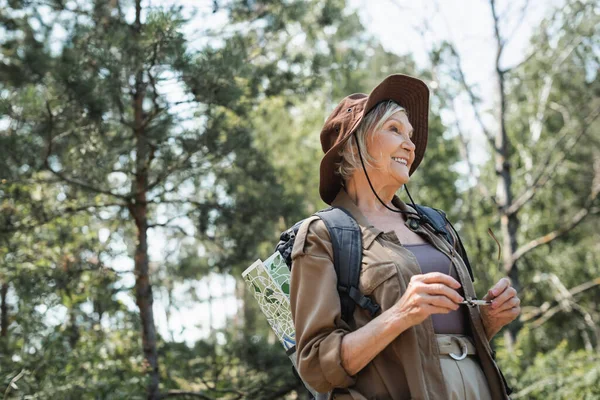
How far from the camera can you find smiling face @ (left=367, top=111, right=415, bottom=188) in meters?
2.45

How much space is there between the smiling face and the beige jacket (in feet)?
0.91

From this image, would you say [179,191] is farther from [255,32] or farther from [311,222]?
[311,222]

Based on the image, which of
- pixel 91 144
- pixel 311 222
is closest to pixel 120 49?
pixel 91 144

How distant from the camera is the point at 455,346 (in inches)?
87.7

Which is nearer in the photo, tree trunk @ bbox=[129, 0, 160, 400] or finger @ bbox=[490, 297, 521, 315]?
finger @ bbox=[490, 297, 521, 315]

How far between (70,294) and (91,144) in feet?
3.74

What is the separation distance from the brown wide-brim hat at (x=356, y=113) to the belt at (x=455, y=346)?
669mm

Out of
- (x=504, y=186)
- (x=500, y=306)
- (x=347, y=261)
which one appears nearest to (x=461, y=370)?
(x=500, y=306)

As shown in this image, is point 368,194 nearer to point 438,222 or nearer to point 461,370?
point 438,222

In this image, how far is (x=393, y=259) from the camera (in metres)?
2.21

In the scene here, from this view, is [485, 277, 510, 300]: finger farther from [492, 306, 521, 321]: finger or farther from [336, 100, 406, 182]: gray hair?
[336, 100, 406, 182]: gray hair

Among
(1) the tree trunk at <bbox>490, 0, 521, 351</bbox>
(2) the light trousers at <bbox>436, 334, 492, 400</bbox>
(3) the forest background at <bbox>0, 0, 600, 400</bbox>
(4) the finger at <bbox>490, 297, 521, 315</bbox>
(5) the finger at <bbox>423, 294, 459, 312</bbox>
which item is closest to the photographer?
(5) the finger at <bbox>423, 294, 459, 312</bbox>

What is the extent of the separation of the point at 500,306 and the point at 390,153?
23.8 inches

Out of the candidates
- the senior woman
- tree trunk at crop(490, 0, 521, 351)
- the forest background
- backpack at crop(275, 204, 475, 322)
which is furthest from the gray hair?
tree trunk at crop(490, 0, 521, 351)
